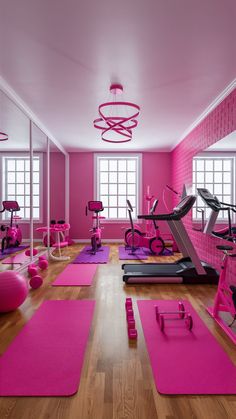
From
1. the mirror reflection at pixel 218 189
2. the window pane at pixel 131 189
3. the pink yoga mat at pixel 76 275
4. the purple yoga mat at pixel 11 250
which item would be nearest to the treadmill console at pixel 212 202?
the mirror reflection at pixel 218 189

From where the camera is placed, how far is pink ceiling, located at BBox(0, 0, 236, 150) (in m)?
2.26

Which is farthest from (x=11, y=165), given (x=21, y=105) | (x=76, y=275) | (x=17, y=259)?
(x=76, y=275)

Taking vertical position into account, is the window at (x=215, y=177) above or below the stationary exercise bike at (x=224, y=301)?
above

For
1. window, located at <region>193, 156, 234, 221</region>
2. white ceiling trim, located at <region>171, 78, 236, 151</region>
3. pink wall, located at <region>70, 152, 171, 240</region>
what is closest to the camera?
white ceiling trim, located at <region>171, 78, 236, 151</region>

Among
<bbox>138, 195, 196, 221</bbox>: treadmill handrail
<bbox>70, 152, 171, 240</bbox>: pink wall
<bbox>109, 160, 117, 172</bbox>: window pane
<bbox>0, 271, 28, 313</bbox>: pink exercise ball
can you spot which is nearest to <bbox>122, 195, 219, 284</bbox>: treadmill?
<bbox>138, 195, 196, 221</bbox>: treadmill handrail

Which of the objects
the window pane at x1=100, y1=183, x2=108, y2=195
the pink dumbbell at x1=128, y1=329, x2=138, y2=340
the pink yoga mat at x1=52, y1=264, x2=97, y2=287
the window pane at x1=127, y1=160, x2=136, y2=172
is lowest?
the pink yoga mat at x1=52, y1=264, x2=97, y2=287

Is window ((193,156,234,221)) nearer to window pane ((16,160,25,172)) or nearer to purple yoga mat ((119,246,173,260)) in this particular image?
purple yoga mat ((119,246,173,260))

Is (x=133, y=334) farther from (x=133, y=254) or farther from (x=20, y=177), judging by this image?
(x=20, y=177)

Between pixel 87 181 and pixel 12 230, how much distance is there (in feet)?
9.39

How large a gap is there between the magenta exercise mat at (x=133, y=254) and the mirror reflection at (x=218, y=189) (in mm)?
1294

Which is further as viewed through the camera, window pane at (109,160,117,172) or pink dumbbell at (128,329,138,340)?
window pane at (109,160,117,172)

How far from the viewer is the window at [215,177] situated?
13.4ft

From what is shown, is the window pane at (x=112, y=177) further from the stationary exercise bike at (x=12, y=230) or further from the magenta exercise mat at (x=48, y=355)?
the magenta exercise mat at (x=48, y=355)

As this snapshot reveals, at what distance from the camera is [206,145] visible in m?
4.61
